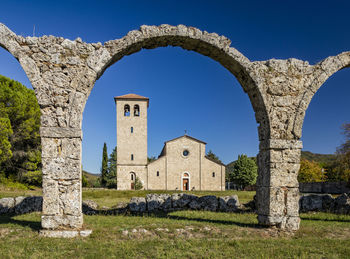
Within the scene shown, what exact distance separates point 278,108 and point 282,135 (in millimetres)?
753

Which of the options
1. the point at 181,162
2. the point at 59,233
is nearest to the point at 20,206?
the point at 59,233

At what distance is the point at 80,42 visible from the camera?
19.9 ft

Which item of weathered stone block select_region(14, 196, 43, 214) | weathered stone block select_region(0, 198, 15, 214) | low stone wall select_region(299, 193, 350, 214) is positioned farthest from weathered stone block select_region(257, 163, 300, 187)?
weathered stone block select_region(0, 198, 15, 214)

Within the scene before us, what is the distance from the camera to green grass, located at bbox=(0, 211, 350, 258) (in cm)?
448

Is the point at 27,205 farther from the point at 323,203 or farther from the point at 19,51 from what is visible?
the point at 323,203

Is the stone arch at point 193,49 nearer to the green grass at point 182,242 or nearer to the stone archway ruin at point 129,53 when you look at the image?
the stone archway ruin at point 129,53

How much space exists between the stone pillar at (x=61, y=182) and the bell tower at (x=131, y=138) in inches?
1171

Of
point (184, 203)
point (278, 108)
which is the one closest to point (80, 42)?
point (278, 108)

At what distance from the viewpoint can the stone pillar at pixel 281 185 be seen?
6395 mm

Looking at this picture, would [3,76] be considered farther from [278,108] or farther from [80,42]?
[278,108]

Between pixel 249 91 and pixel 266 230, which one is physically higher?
pixel 249 91

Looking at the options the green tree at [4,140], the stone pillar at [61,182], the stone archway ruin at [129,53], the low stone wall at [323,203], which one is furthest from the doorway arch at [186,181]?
the stone pillar at [61,182]

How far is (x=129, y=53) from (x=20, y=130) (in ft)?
63.1

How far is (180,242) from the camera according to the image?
5129 mm
